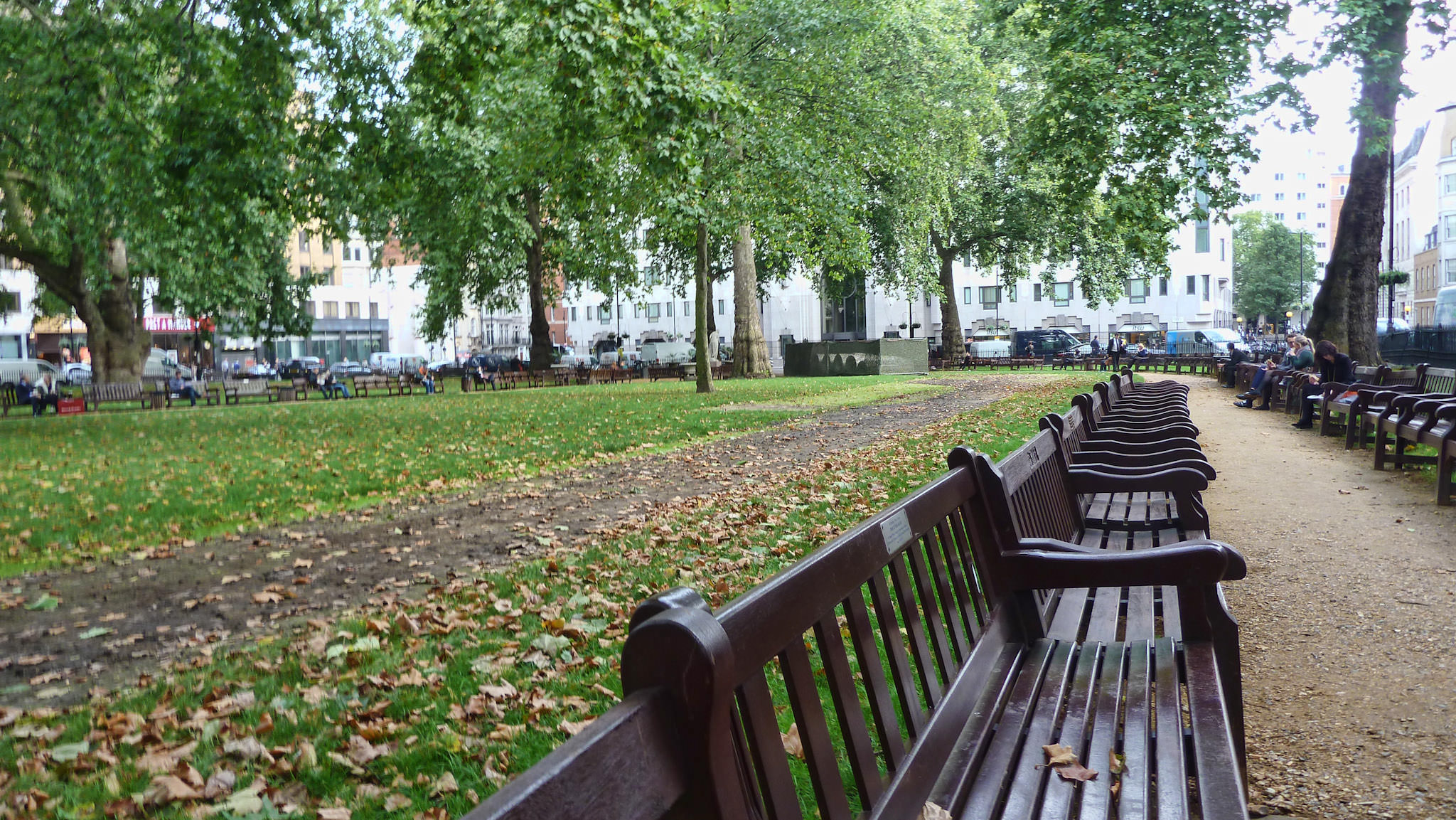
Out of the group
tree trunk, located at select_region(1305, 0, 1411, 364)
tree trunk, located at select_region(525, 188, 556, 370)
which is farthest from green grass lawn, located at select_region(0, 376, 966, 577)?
tree trunk, located at select_region(525, 188, 556, 370)

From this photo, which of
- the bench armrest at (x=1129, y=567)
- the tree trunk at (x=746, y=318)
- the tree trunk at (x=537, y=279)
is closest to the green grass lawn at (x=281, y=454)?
the bench armrest at (x=1129, y=567)

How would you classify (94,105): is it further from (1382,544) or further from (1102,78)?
(1382,544)

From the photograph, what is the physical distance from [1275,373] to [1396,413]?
980 cm

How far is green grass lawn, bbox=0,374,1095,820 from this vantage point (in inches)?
133

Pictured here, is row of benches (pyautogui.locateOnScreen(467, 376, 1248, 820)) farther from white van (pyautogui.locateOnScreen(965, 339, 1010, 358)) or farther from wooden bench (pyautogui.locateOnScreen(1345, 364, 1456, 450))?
white van (pyautogui.locateOnScreen(965, 339, 1010, 358))

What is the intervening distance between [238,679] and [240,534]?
Answer: 400 cm

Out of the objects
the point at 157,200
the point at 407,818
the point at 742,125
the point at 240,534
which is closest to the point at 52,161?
the point at 157,200

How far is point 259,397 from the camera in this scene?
36844 millimetres

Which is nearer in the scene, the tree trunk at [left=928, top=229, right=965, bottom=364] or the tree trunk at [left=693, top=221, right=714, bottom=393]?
the tree trunk at [left=693, top=221, right=714, bottom=393]

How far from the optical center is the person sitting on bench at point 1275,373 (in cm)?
1952

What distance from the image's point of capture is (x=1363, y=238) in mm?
19766

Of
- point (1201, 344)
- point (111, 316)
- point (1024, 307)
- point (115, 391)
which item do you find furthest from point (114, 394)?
point (1024, 307)

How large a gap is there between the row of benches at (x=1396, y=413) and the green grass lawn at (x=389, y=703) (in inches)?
207

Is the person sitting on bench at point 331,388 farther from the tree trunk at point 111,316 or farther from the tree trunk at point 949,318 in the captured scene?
the tree trunk at point 949,318
